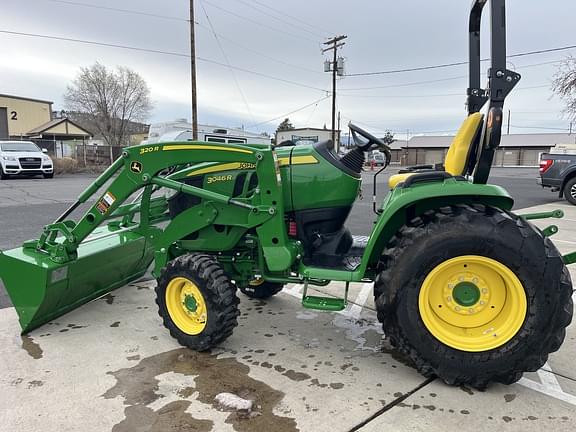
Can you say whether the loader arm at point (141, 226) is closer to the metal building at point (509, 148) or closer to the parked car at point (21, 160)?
the parked car at point (21, 160)

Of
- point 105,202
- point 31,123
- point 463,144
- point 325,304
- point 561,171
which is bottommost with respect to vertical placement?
point 325,304

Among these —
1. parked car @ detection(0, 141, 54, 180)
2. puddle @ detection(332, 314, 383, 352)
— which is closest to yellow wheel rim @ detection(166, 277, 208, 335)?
puddle @ detection(332, 314, 383, 352)

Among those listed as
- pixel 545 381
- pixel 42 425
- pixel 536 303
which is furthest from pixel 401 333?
pixel 42 425

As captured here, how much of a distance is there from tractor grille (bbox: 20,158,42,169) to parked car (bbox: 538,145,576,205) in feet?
60.5

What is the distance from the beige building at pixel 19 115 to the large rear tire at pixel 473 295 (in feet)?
148

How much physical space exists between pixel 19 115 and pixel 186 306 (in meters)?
46.4

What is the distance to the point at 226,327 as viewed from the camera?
126 inches

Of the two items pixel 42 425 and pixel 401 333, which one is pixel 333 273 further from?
pixel 42 425

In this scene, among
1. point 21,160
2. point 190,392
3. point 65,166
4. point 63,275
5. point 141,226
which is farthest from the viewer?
point 65,166

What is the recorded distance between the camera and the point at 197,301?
3314 millimetres

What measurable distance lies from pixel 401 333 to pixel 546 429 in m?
0.88

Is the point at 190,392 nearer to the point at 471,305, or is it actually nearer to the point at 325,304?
the point at 325,304

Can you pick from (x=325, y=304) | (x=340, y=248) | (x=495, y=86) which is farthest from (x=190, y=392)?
(x=495, y=86)

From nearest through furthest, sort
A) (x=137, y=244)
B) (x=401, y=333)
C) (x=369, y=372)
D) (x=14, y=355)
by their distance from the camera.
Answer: (x=401, y=333)
(x=369, y=372)
(x=14, y=355)
(x=137, y=244)
